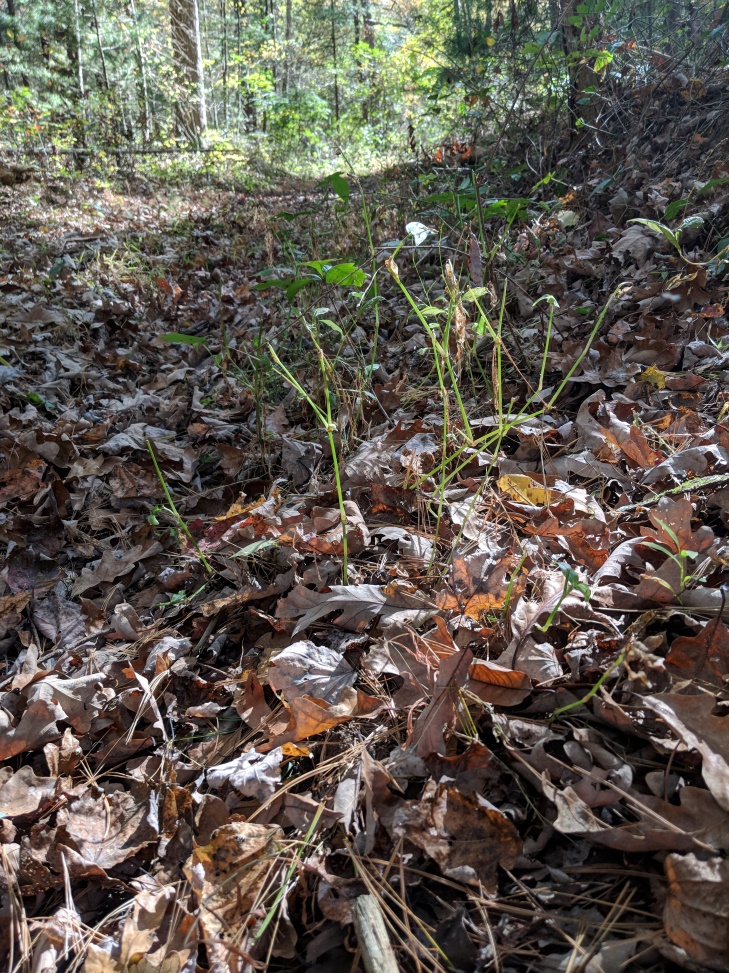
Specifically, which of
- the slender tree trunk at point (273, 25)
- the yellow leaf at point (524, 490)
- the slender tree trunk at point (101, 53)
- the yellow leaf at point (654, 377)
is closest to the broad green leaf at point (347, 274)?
the yellow leaf at point (524, 490)

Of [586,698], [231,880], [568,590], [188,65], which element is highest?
[188,65]

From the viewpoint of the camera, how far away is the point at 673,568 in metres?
1.35

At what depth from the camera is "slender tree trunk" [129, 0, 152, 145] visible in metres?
11.0

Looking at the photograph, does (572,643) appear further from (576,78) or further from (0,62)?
(0,62)

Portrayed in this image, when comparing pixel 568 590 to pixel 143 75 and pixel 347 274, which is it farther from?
pixel 143 75

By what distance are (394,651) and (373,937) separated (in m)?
0.54

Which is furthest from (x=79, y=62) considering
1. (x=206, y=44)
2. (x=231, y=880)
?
(x=231, y=880)

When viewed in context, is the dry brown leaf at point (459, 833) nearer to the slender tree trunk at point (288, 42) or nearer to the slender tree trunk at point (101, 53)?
the slender tree trunk at point (101, 53)

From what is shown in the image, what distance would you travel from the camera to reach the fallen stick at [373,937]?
86 centimetres

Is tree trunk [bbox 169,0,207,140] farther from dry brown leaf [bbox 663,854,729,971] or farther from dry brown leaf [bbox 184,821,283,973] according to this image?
dry brown leaf [bbox 663,854,729,971]

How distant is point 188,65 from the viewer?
11.8 metres


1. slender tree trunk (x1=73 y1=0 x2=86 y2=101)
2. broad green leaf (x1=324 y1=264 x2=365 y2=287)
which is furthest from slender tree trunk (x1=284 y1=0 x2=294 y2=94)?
broad green leaf (x1=324 y1=264 x2=365 y2=287)

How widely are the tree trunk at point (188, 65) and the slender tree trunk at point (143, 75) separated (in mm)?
619

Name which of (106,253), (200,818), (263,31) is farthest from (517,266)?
(263,31)
